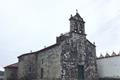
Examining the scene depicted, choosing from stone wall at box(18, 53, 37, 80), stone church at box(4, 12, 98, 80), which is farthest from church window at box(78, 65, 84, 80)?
stone wall at box(18, 53, 37, 80)

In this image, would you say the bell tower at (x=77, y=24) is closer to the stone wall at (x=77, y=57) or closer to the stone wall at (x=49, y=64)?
the stone wall at (x=77, y=57)

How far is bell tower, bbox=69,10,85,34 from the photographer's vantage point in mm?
31359

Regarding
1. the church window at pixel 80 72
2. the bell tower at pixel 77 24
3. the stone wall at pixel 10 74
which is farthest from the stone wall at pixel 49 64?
the stone wall at pixel 10 74

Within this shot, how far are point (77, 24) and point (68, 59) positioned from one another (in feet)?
21.2

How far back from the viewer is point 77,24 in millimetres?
32031

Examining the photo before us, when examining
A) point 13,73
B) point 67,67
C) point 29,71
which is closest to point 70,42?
point 67,67

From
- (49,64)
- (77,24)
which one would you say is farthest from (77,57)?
(77,24)

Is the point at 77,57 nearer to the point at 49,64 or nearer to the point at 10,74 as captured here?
the point at 49,64

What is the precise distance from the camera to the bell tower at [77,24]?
31.4m

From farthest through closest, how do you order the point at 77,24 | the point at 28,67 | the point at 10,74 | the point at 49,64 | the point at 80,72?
the point at 10,74 < the point at 28,67 < the point at 77,24 < the point at 49,64 < the point at 80,72

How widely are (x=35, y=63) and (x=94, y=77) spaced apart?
37.1 feet

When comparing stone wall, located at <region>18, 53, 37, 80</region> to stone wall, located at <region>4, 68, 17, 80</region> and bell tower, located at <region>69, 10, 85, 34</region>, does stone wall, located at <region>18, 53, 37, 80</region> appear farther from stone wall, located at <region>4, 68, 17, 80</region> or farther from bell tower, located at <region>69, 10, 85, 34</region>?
bell tower, located at <region>69, 10, 85, 34</region>

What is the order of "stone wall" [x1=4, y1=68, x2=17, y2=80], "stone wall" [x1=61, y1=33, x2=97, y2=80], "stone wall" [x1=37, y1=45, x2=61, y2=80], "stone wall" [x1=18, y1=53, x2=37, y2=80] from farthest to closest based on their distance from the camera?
"stone wall" [x1=4, y1=68, x2=17, y2=80], "stone wall" [x1=18, y1=53, x2=37, y2=80], "stone wall" [x1=37, y1=45, x2=61, y2=80], "stone wall" [x1=61, y1=33, x2=97, y2=80]

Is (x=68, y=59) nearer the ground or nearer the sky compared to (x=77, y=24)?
nearer the ground
